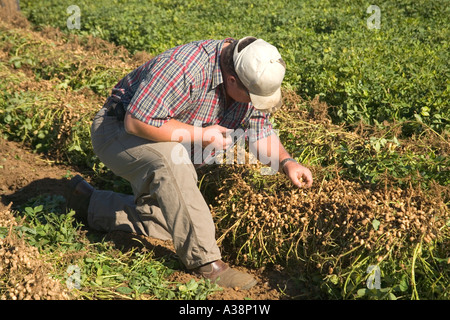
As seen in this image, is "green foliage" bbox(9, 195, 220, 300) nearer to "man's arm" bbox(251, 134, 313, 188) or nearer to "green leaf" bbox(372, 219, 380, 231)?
"man's arm" bbox(251, 134, 313, 188)

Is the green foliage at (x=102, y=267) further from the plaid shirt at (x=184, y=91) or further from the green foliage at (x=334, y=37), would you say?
the green foliage at (x=334, y=37)

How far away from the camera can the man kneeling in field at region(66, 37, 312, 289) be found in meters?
3.09

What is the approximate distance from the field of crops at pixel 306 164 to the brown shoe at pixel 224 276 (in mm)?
70

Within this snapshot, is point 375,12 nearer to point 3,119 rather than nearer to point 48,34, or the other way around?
point 48,34

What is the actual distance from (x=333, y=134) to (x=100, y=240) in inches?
70.8

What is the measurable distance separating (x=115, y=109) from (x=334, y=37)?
3957 millimetres

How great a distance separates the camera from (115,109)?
3.46m

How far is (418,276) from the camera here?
2.91 m

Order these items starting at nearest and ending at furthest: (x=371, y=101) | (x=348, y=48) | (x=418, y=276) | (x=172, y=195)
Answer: (x=418, y=276)
(x=172, y=195)
(x=371, y=101)
(x=348, y=48)

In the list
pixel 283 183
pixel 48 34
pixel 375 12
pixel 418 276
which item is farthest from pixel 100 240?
pixel 375 12

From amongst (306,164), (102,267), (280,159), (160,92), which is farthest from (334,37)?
(102,267)

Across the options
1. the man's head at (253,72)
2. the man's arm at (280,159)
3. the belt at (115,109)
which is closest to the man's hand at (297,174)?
the man's arm at (280,159)

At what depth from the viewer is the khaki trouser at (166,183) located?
316 centimetres

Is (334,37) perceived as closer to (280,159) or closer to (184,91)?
(280,159)
